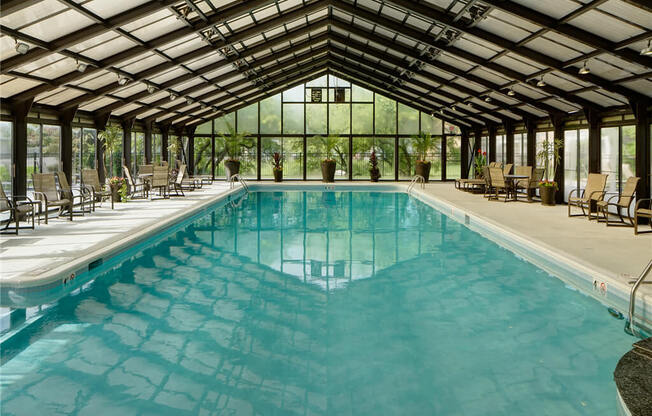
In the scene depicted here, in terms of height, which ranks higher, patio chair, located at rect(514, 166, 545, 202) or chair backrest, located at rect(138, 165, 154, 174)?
chair backrest, located at rect(138, 165, 154, 174)

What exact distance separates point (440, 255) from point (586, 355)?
13.5ft

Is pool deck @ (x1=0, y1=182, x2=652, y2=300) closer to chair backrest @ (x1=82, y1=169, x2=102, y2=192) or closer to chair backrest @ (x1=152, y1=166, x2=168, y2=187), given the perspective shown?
chair backrest @ (x1=82, y1=169, x2=102, y2=192)

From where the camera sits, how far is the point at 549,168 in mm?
15977

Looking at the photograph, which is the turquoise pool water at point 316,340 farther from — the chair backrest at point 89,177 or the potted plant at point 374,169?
the potted plant at point 374,169

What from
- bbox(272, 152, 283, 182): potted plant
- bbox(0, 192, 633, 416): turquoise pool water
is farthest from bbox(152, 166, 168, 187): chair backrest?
bbox(272, 152, 283, 182): potted plant

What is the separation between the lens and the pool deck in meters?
6.26

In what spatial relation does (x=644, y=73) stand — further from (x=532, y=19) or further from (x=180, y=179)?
(x=180, y=179)

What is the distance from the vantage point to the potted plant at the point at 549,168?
13891 millimetres

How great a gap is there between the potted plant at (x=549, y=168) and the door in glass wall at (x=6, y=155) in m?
12.3

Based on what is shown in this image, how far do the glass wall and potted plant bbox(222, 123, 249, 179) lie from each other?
10476 millimetres

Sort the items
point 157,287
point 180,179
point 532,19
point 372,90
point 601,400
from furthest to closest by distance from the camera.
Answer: point 372,90 < point 180,179 < point 532,19 < point 157,287 < point 601,400

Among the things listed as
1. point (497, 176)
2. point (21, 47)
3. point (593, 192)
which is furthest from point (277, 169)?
point (21, 47)

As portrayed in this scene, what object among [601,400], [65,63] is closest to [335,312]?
[601,400]

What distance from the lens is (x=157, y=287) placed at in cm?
648
